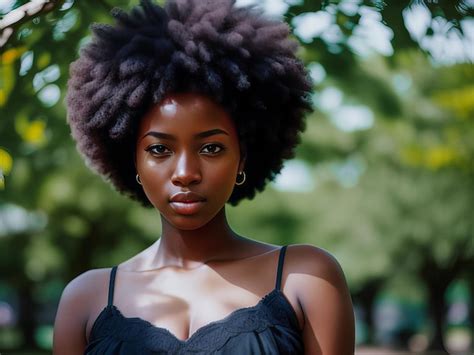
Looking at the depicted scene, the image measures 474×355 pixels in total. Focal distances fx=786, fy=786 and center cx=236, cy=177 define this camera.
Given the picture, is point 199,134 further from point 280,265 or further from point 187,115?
point 280,265

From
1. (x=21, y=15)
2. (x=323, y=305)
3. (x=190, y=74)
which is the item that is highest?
(x=21, y=15)

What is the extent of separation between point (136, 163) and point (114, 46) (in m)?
0.39

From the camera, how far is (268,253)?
101 inches

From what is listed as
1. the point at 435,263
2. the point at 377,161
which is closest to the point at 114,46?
the point at 377,161

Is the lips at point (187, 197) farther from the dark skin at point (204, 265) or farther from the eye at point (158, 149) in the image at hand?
the eye at point (158, 149)

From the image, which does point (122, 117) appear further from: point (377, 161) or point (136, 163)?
point (377, 161)

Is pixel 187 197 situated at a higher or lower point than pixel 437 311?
higher

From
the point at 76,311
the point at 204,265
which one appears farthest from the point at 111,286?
the point at 204,265

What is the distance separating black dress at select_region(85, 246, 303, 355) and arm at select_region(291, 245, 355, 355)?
0.05 m

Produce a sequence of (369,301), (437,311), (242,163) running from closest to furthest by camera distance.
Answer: (242,163) → (437,311) → (369,301)

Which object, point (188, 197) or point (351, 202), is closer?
point (188, 197)

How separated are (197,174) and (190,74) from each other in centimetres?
32

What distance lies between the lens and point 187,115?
7.86ft

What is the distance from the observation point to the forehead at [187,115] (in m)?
2.39
